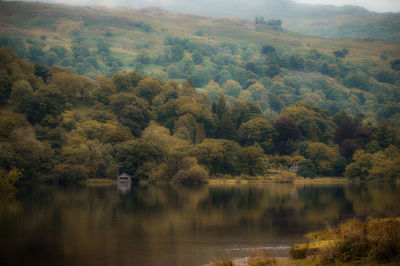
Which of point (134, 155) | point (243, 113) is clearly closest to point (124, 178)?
point (134, 155)

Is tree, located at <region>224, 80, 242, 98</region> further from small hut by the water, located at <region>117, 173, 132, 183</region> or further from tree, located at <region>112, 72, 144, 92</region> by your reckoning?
small hut by the water, located at <region>117, 173, 132, 183</region>

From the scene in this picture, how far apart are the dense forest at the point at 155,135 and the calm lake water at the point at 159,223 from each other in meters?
17.9

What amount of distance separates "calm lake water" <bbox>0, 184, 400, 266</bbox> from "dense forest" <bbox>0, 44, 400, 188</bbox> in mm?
17871

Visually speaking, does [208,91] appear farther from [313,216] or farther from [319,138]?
[313,216]

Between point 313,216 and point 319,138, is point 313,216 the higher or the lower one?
the higher one

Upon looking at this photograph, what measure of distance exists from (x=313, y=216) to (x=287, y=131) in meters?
65.8

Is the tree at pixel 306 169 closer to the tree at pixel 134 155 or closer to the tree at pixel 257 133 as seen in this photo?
the tree at pixel 257 133

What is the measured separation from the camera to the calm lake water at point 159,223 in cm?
2786

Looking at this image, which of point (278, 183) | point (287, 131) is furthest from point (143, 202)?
point (287, 131)

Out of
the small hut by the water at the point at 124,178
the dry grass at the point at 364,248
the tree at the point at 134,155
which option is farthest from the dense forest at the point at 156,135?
the dry grass at the point at 364,248

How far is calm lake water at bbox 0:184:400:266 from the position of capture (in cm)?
2786

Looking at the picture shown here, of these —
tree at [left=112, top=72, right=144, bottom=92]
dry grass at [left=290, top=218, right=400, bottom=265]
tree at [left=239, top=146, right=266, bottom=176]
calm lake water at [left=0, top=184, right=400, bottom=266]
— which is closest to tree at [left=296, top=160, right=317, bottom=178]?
tree at [left=239, top=146, right=266, bottom=176]

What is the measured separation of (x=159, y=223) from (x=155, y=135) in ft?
184

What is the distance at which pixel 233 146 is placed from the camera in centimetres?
9431
